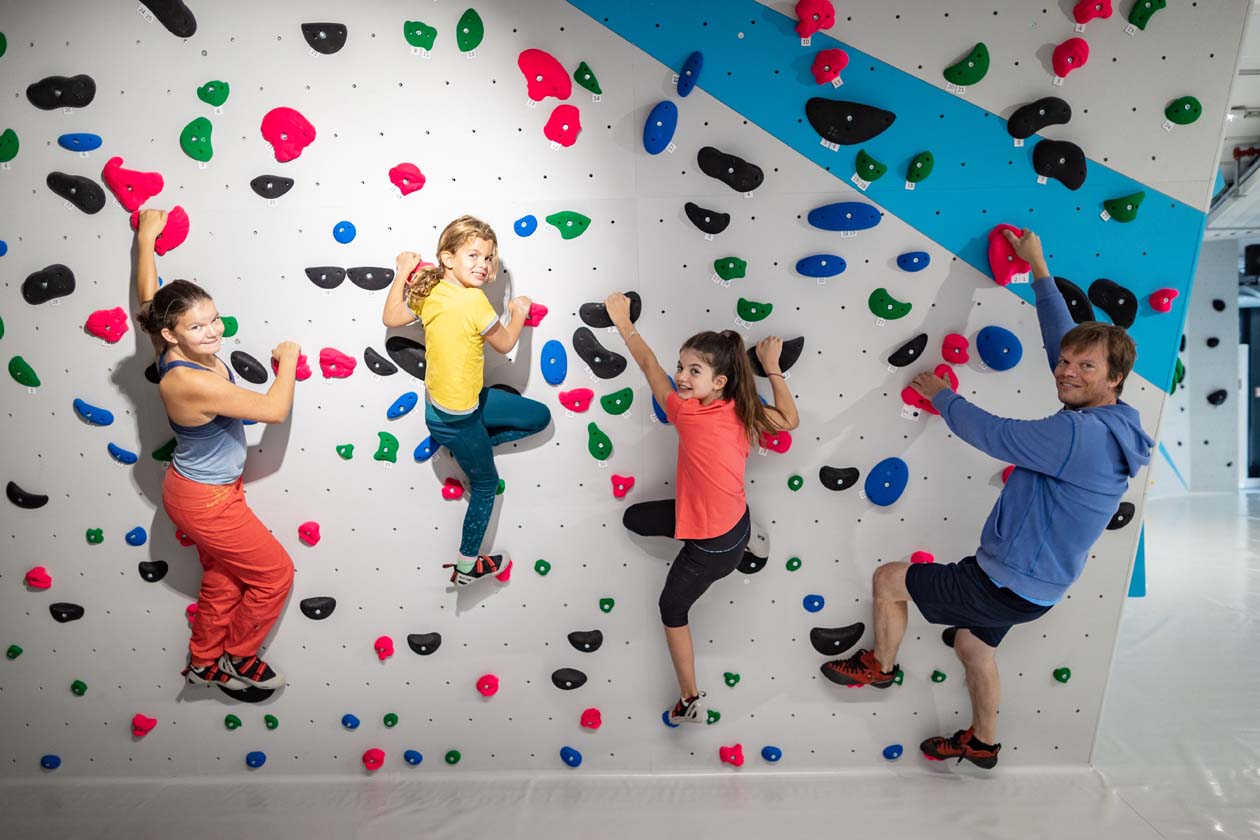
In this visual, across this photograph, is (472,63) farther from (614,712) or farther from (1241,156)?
(1241,156)

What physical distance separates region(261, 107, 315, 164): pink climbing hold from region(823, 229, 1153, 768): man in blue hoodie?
83.3 inches

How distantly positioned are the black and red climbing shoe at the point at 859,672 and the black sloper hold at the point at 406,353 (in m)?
1.76

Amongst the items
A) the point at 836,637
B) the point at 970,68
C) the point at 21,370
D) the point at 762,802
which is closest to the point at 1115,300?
the point at 970,68

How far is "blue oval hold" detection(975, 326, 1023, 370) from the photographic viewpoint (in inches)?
92.4

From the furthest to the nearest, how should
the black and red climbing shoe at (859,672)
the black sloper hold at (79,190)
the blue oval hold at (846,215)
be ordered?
1. the black and red climbing shoe at (859,672)
2. the black sloper hold at (79,190)
3. the blue oval hold at (846,215)

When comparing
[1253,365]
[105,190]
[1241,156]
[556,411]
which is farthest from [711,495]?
[1253,365]

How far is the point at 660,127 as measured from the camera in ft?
7.53

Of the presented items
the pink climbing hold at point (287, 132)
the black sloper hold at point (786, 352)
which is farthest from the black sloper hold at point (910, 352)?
the pink climbing hold at point (287, 132)

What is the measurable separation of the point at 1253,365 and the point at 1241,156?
16.6 feet

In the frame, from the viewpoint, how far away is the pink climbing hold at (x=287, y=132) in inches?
92.7

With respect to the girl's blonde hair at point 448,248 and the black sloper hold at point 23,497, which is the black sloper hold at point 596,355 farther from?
the black sloper hold at point 23,497

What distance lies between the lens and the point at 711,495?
7.54ft

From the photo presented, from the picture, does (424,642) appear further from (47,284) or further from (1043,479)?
(1043,479)

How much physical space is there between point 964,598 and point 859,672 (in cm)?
49
